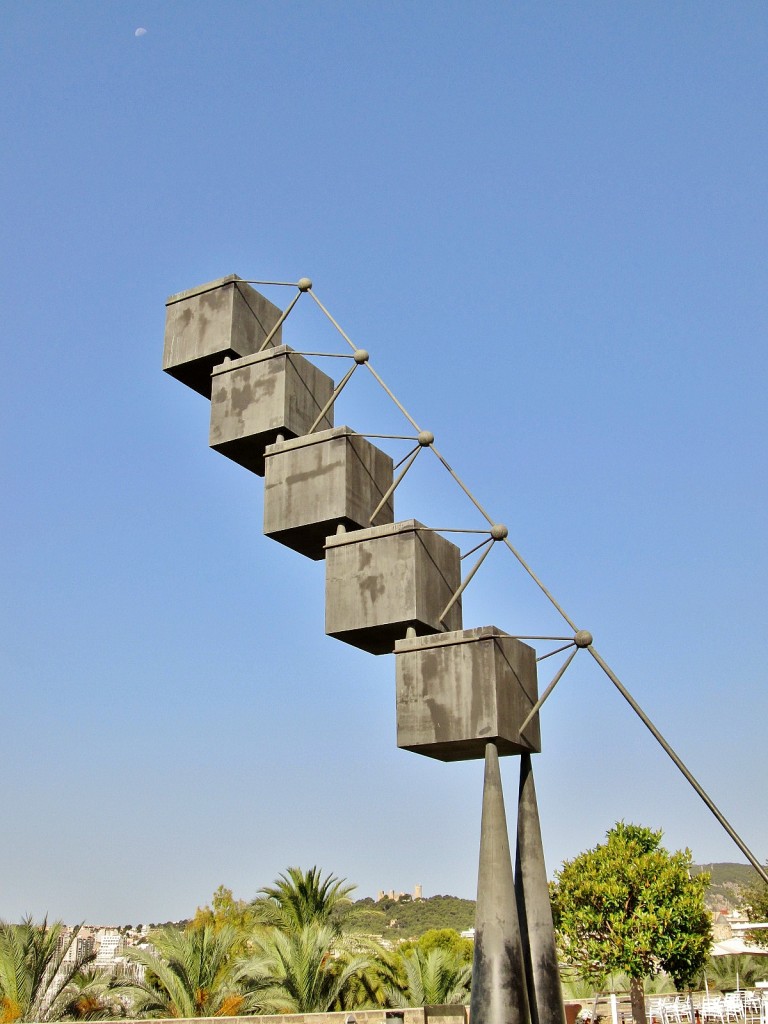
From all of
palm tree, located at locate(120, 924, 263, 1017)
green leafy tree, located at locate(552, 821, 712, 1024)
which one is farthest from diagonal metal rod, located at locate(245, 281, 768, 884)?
green leafy tree, located at locate(552, 821, 712, 1024)

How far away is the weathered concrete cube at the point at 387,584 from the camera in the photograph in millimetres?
11289

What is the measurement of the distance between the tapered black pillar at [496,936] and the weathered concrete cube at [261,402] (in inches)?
207

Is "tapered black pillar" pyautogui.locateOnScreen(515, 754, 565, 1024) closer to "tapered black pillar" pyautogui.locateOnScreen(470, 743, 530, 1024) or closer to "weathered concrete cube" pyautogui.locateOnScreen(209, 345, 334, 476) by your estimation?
"tapered black pillar" pyautogui.locateOnScreen(470, 743, 530, 1024)

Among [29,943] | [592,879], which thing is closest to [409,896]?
[592,879]

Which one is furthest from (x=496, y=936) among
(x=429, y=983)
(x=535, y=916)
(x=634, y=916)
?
(x=634, y=916)

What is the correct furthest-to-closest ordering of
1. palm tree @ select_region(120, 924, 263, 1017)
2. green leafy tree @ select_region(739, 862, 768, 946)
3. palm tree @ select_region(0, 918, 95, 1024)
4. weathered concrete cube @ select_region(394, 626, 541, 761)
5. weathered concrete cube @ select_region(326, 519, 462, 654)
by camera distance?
green leafy tree @ select_region(739, 862, 768, 946) → palm tree @ select_region(120, 924, 263, 1017) → palm tree @ select_region(0, 918, 95, 1024) → weathered concrete cube @ select_region(326, 519, 462, 654) → weathered concrete cube @ select_region(394, 626, 541, 761)

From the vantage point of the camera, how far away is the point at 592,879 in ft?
94.5

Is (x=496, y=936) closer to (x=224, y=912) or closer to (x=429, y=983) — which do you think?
(x=429, y=983)

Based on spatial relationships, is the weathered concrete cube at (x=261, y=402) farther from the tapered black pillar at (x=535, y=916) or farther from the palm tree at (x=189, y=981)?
the palm tree at (x=189, y=981)

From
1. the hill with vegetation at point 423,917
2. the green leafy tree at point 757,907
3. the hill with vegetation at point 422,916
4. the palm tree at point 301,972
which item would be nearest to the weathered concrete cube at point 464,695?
the palm tree at point 301,972

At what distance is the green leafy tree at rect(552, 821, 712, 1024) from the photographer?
2717 centimetres

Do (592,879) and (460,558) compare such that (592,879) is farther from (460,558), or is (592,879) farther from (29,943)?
(460,558)

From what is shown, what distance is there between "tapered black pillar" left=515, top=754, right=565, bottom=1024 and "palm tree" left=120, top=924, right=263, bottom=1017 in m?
11.2

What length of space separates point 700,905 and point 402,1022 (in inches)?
529
